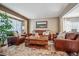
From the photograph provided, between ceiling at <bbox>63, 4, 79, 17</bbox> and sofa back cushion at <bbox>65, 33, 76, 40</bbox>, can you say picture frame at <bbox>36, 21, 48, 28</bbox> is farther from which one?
sofa back cushion at <bbox>65, 33, 76, 40</bbox>

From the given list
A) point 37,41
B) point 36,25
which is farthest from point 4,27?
point 37,41

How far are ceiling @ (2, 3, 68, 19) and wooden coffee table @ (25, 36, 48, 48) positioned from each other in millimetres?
665

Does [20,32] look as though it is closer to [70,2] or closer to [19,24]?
[19,24]

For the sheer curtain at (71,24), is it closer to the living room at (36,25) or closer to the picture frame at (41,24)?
the living room at (36,25)

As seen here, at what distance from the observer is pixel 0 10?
3.62 metres

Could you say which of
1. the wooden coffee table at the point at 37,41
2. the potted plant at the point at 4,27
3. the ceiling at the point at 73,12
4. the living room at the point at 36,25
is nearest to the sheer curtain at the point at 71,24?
the living room at the point at 36,25

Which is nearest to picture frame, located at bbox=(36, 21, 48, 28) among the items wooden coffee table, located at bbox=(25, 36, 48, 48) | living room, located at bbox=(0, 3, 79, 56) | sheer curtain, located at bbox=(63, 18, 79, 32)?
living room, located at bbox=(0, 3, 79, 56)

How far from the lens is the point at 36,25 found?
13.1 ft

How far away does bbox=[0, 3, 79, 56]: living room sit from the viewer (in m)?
3.72

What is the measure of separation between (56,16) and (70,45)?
104 centimetres

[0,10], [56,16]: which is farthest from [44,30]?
[0,10]

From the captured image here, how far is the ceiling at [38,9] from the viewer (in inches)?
144

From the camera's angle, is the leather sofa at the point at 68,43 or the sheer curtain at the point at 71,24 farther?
the leather sofa at the point at 68,43

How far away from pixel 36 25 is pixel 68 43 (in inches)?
45.1
